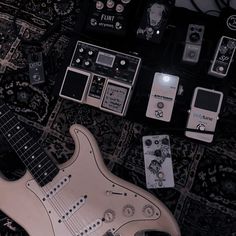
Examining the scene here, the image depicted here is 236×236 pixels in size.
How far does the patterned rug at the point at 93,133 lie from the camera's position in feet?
4.83

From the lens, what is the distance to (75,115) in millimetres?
1581

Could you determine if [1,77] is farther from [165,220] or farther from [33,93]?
[165,220]

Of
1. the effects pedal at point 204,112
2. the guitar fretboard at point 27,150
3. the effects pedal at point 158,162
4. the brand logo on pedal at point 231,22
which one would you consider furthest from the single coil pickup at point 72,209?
the brand logo on pedal at point 231,22

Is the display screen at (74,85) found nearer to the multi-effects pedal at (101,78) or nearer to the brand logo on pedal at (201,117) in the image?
the multi-effects pedal at (101,78)

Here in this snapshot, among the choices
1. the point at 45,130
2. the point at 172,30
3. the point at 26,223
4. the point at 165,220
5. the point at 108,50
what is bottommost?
the point at 26,223

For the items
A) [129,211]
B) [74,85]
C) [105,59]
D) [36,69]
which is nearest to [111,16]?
[105,59]

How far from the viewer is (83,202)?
4.53 ft

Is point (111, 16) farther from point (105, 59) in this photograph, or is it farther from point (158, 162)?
point (158, 162)

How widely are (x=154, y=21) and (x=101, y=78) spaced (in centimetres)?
24

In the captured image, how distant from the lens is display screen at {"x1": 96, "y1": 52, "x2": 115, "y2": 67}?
4.76 ft

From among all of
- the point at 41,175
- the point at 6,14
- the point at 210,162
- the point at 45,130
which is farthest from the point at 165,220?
the point at 6,14

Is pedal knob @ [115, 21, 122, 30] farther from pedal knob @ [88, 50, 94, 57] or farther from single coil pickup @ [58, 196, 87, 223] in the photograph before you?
single coil pickup @ [58, 196, 87, 223]

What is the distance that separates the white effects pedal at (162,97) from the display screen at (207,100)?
0.25 feet

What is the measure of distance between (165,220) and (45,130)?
54 centimetres
